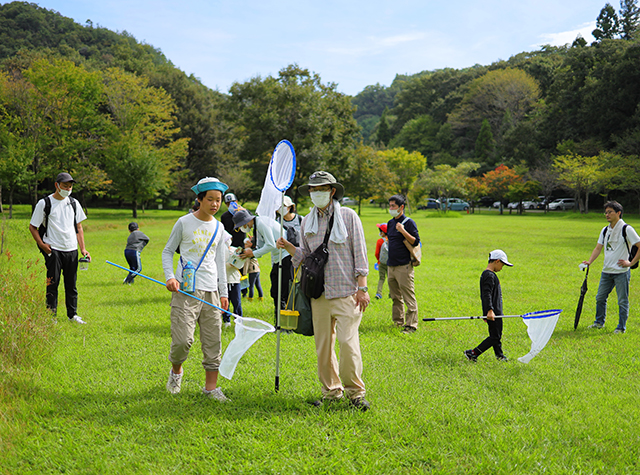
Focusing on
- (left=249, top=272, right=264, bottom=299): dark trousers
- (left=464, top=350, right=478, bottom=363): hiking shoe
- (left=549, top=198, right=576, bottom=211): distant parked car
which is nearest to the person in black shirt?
(left=249, top=272, right=264, bottom=299): dark trousers

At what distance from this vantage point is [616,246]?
6.78m

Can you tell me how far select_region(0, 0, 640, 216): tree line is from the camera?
3369 centimetres

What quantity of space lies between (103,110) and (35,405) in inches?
1837

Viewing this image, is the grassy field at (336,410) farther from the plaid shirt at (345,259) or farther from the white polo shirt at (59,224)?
the white polo shirt at (59,224)

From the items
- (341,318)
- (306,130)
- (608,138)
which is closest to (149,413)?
(341,318)

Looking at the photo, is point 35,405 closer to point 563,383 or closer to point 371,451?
point 371,451

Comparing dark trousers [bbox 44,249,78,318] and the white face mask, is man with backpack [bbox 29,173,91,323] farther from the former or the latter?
the white face mask

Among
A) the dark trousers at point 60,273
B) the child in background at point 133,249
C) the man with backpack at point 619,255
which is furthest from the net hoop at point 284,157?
the child in background at point 133,249

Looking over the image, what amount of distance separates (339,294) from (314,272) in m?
0.30

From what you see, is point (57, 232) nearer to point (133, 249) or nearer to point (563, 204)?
point (133, 249)

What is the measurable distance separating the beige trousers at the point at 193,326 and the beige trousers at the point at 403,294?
341cm

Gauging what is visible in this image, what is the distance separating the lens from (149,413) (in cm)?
389

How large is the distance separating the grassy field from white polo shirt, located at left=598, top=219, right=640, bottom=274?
1.03m

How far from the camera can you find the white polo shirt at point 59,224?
246 inches
